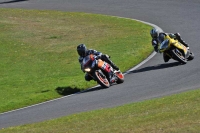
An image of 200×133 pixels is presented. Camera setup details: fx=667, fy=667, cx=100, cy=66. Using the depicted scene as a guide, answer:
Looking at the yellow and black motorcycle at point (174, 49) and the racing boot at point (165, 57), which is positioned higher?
the yellow and black motorcycle at point (174, 49)

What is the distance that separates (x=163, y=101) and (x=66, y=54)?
12328 millimetres

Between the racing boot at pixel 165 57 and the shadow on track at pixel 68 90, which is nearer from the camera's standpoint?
the shadow on track at pixel 68 90

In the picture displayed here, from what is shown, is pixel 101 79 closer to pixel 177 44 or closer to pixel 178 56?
pixel 178 56

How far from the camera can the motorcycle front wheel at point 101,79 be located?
1894 centimetres

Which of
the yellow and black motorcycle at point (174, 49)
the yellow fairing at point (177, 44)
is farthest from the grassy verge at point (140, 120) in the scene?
the yellow fairing at point (177, 44)

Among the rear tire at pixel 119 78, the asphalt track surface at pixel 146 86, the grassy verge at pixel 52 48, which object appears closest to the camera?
the asphalt track surface at pixel 146 86

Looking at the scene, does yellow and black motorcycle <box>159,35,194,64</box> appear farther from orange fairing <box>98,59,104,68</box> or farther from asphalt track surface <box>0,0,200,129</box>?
orange fairing <box>98,59,104,68</box>

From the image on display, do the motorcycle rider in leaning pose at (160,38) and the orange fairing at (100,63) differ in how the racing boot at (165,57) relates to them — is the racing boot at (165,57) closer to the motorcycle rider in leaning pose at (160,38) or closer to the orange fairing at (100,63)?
the motorcycle rider in leaning pose at (160,38)

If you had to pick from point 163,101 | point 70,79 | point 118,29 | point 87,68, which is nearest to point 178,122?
point 163,101

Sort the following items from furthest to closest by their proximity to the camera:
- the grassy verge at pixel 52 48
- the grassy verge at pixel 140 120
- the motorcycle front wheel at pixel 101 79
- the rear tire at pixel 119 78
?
the grassy verge at pixel 52 48 → the rear tire at pixel 119 78 → the motorcycle front wheel at pixel 101 79 → the grassy verge at pixel 140 120

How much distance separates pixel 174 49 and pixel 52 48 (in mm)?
8035

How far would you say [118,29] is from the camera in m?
30.3

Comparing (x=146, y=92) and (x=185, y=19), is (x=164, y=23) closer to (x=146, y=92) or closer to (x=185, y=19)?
(x=185, y=19)

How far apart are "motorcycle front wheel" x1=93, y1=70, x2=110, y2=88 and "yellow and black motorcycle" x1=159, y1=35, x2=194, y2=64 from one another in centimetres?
271
